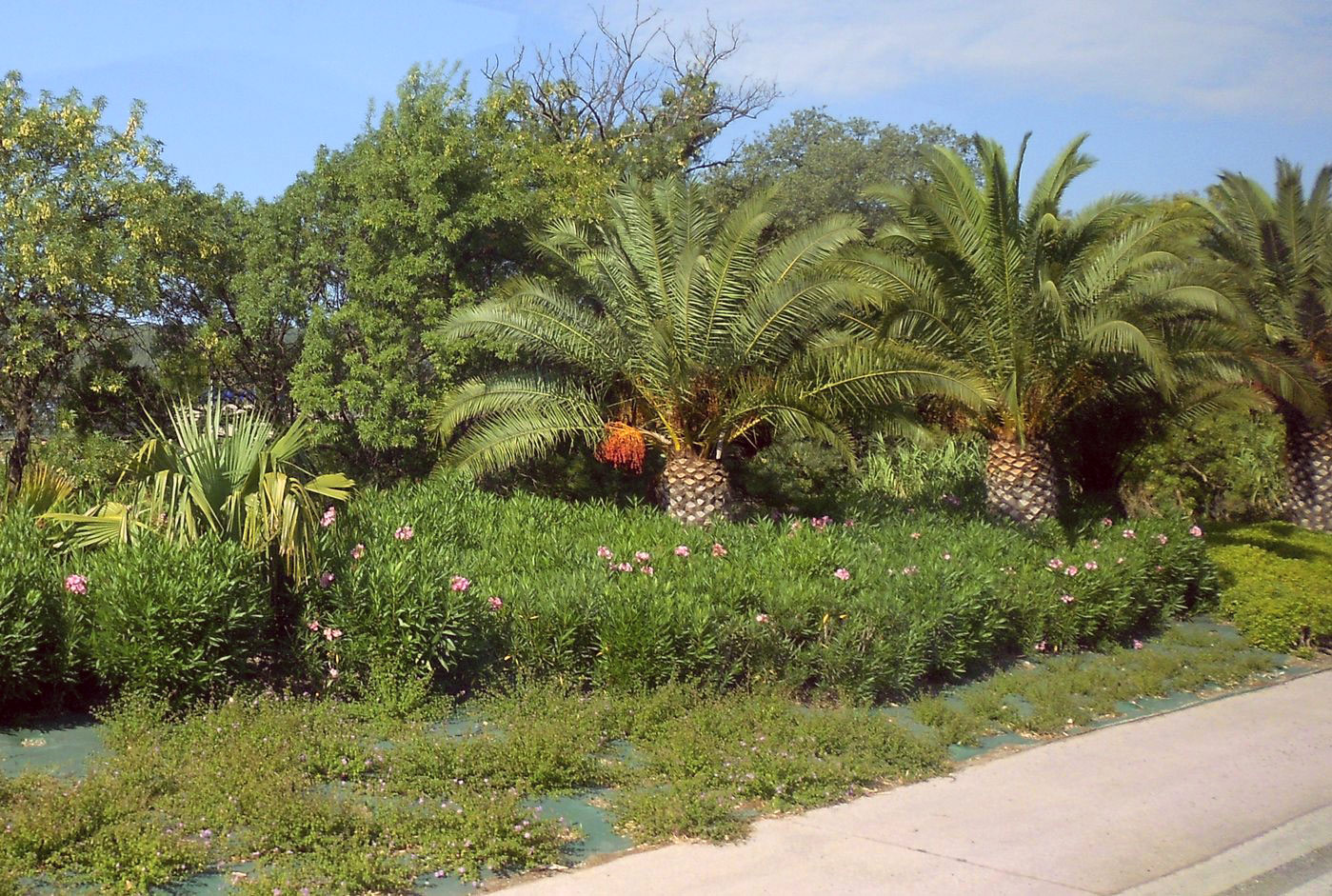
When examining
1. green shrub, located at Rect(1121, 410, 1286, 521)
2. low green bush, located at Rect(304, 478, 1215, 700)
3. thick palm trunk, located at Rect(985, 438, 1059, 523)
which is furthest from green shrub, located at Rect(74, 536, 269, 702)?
green shrub, located at Rect(1121, 410, 1286, 521)

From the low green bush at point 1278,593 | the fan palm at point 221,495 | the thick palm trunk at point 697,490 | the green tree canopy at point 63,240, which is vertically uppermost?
the green tree canopy at point 63,240

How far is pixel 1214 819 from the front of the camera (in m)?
6.61

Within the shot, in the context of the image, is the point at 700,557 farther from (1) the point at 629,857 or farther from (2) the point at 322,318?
(2) the point at 322,318

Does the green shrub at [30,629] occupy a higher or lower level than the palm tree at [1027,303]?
lower

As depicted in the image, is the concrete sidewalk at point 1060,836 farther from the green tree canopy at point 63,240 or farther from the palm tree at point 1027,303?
the green tree canopy at point 63,240

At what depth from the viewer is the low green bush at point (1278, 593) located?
11.7 meters

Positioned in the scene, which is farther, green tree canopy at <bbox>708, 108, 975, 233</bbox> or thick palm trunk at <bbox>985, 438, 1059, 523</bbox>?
green tree canopy at <bbox>708, 108, 975, 233</bbox>

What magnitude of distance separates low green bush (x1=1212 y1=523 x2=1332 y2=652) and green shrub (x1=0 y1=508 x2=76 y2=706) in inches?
405

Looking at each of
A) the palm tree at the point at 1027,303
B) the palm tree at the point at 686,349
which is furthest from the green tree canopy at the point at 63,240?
the palm tree at the point at 1027,303

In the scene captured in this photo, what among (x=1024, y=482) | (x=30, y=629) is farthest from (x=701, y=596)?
(x=1024, y=482)

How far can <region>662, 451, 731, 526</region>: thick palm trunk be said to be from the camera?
13258 millimetres

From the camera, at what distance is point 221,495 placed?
807cm

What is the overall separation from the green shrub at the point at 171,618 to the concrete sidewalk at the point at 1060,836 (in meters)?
3.03

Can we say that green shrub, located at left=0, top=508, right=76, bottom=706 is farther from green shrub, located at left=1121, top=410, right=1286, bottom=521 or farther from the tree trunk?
green shrub, located at left=1121, top=410, right=1286, bottom=521
